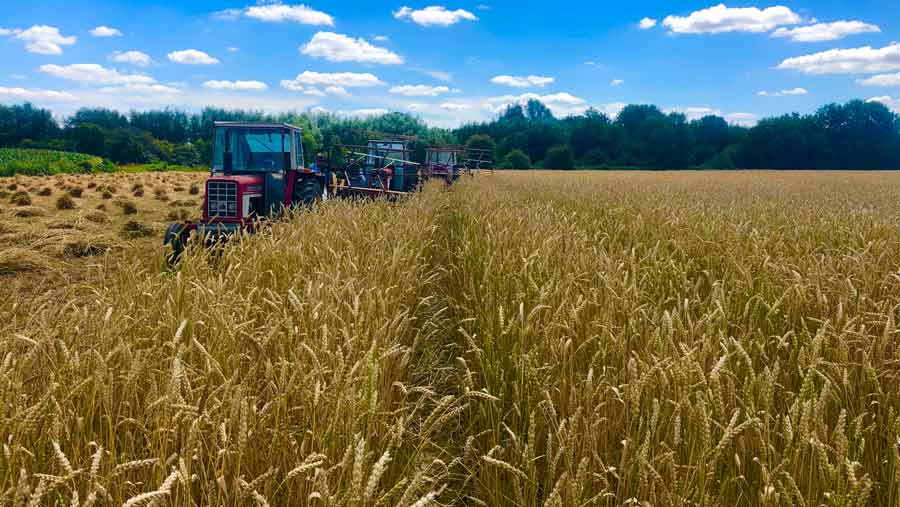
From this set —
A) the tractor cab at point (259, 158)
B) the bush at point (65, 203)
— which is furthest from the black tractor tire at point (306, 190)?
the bush at point (65, 203)

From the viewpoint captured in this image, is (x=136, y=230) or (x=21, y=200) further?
(x=21, y=200)

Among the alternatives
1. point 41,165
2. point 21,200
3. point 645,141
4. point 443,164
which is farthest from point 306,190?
point 645,141

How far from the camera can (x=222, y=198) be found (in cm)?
872

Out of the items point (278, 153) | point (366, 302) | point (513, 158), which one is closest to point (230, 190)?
point (278, 153)

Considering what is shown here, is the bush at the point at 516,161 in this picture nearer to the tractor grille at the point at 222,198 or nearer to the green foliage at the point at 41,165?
the green foliage at the point at 41,165

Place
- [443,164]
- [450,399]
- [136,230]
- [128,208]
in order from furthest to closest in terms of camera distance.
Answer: [443,164]
[128,208]
[136,230]
[450,399]

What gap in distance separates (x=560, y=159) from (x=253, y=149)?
59875 mm

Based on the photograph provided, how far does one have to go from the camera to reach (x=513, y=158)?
6575 centimetres

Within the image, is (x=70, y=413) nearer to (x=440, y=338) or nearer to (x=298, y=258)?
(x=298, y=258)

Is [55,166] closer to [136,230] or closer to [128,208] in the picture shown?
[128,208]

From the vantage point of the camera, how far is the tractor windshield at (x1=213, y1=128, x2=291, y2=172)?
1007cm

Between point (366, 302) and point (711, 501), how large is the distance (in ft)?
7.23

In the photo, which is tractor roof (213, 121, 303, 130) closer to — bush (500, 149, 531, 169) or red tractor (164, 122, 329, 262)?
red tractor (164, 122, 329, 262)

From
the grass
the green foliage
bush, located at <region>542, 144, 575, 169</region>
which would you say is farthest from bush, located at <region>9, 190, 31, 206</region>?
bush, located at <region>542, 144, 575, 169</region>
